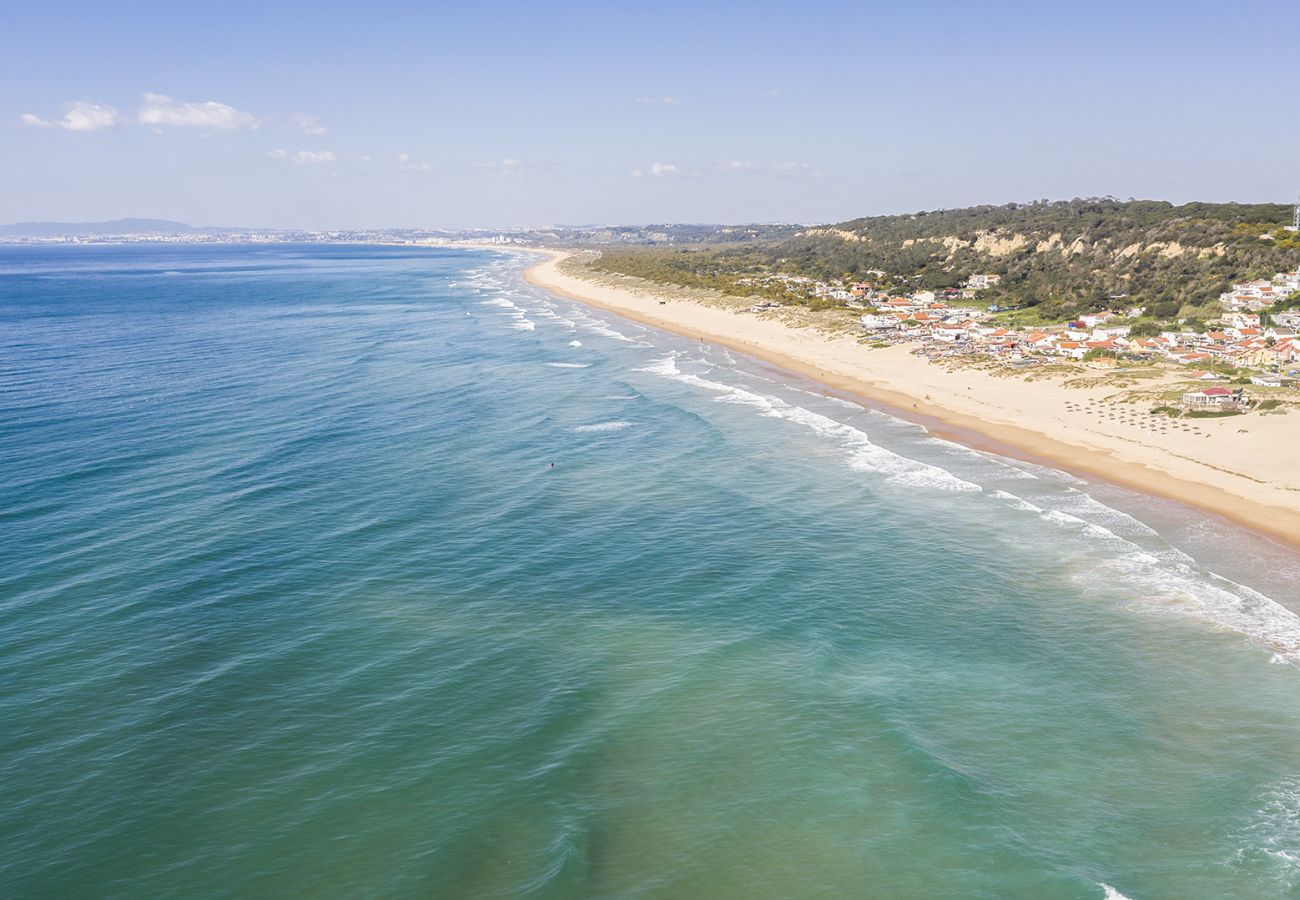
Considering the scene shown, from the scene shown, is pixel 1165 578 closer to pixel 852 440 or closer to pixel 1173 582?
pixel 1173 582

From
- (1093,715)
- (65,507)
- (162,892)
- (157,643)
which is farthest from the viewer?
(65,507)

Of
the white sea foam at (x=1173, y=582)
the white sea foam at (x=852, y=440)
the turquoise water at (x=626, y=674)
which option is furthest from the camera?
the white sea foam at (x=852, y=440)

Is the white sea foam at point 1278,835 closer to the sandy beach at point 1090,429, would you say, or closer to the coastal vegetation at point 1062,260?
the sandy beach at point 1090,429

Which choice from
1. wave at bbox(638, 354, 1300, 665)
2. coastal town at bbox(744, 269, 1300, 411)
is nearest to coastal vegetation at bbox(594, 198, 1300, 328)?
coastal town at bbox(744, 269, 1300, 411)

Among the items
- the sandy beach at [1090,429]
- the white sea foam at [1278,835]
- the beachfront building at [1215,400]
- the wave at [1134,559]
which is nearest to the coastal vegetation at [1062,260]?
the sandy beach at [1090,429]

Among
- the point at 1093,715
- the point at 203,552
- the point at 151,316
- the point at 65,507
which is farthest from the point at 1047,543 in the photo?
the point at 151,316

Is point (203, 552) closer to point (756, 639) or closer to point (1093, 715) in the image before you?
point (756, 639)
